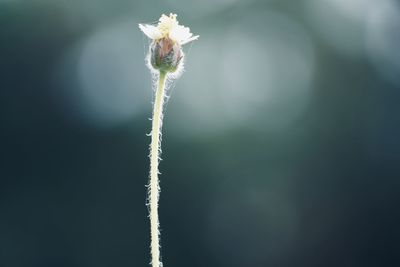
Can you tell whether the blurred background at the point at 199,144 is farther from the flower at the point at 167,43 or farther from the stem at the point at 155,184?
the stem at the point at 155,184

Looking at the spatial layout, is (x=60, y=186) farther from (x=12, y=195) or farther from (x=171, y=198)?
(x=171, y=198)

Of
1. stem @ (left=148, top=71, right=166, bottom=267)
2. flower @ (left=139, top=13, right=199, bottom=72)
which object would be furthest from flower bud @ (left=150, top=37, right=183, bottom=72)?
Answer: stem @ (left=148, top=71, right=166, bottom=267)

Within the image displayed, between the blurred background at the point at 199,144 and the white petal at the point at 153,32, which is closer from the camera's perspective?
the white petal at the point at 153,32

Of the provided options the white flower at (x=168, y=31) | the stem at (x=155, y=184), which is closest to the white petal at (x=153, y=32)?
the white flower at (x=168, y=31)

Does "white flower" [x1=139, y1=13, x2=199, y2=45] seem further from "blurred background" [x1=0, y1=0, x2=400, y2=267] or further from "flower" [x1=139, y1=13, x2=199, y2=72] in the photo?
"blurred background" [x1=0, y1=0, x2=400, y2=267]

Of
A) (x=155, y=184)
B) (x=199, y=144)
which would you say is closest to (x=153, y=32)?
(x=155, y=184)

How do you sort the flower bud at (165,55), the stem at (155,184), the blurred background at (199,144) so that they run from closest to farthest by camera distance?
1. the stem at (155,184)
2. the flower bud at (165,55)
3. the blurred background at (199,144)

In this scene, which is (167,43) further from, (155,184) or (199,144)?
(199,144)
